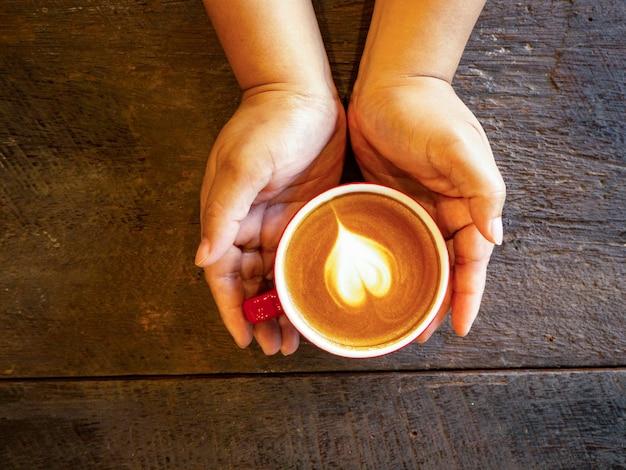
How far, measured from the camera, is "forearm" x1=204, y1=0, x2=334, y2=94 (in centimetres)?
88

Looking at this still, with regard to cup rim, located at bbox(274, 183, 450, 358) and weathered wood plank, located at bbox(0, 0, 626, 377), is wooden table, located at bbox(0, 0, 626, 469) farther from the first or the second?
cup rim, located at bbox(274, 183, 450, 358)

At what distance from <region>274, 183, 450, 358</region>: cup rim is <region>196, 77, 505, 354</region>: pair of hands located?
0.07 meters

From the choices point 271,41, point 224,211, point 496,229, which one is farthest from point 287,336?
point 271,41

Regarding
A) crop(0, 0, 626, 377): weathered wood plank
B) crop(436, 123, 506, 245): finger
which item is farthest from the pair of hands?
crop(0, 0, 626, 377): weathered wood plank

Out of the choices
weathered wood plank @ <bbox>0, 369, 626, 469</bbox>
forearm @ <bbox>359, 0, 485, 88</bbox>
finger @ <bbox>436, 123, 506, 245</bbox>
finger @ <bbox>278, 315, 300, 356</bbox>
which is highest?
forearm @ <bbox>359, 0, 485, 88</bbox>

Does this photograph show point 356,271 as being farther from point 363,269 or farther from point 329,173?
point 329,173

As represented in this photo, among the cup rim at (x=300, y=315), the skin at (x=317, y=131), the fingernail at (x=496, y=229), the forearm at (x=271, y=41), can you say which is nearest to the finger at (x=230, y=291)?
the skin at (x=317, y=131)

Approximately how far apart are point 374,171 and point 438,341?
36 centimetres

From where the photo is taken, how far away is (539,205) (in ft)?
3.30

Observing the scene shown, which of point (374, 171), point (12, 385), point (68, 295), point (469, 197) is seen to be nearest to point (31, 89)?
point (68, 295)

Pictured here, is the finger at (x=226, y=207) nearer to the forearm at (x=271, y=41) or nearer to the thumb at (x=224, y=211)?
the thumb at (x=224, y=211)

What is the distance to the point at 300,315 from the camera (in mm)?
815

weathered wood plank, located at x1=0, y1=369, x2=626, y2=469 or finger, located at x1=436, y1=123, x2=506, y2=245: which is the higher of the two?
finger, located at x1=436, y1=123, x2=506, y2=245

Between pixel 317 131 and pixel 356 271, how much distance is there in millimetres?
251
